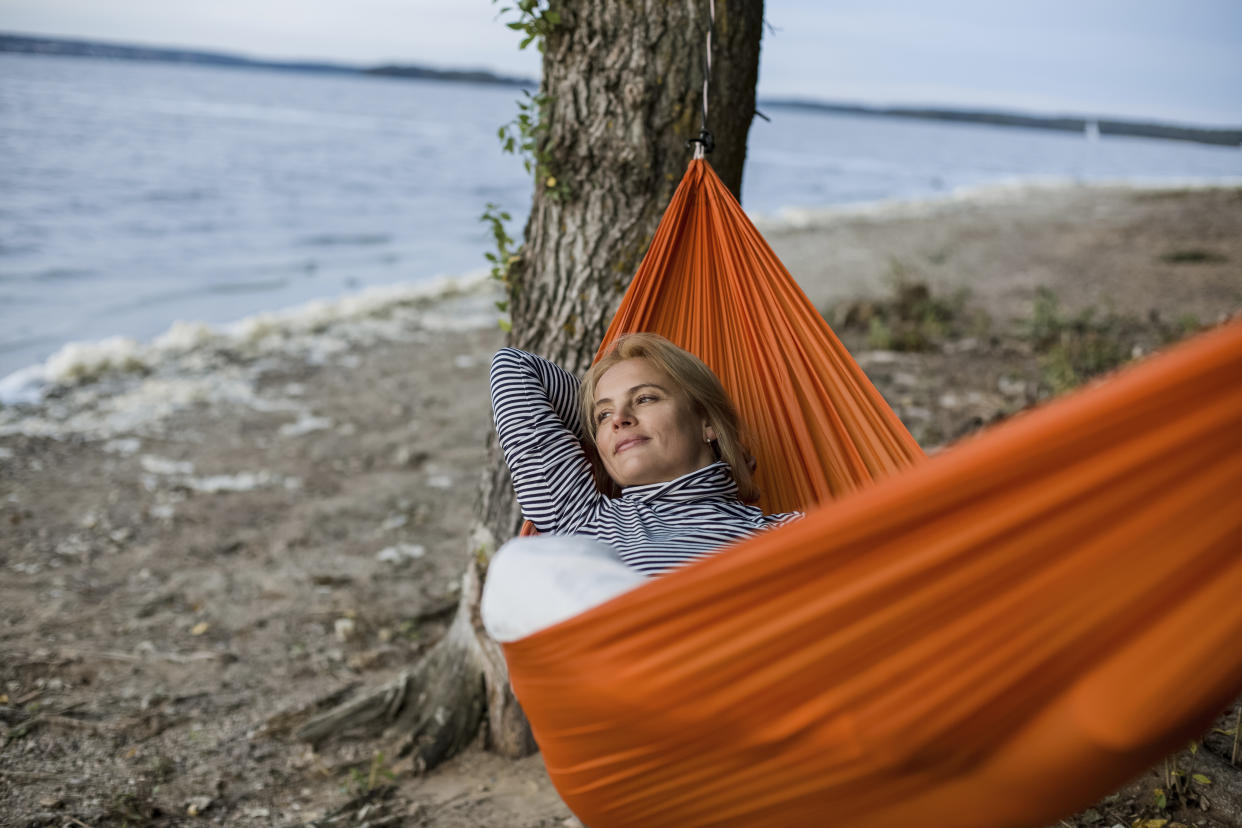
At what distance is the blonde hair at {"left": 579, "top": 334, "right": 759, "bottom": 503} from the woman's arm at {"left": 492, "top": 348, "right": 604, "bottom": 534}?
10cm

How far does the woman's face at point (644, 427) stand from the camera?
5.16 ft

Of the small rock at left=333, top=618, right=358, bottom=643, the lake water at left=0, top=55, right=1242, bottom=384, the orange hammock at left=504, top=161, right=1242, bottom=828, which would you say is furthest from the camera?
the lake water at left=0, top=55, right=1242, bottom=384

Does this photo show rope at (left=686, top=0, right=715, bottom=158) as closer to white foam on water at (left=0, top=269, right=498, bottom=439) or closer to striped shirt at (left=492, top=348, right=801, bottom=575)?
striped shirt at (left=492, top=348, right=801, bottom=575)

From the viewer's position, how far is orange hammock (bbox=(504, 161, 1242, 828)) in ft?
2.82

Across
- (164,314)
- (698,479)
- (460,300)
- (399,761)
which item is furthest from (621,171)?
(164,314)

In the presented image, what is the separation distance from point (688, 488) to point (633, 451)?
122 mm

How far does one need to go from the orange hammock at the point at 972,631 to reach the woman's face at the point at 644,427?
1.95ft

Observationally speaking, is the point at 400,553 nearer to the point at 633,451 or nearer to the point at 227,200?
the point at 633,451

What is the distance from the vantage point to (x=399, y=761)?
6.61 feet

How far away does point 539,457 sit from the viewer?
1561 millimetres

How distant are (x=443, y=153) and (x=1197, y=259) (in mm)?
17662

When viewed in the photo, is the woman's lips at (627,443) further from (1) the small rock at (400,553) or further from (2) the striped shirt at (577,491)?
(1) the small rock at (400,553)

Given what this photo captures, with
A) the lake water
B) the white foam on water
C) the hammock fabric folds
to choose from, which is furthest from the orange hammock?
the lake water

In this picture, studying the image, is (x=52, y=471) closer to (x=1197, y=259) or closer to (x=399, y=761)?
(x=399, y=761)
